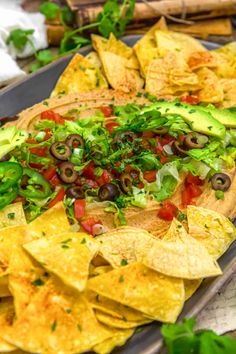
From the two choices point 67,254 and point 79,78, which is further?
point 79,78

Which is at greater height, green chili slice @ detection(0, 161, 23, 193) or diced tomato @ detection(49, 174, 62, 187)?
green chili slice @ detection(0, 161, 23, 193)

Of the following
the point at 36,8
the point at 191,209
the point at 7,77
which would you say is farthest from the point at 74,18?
the point at 191,209

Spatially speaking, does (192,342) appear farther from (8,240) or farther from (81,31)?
(81,31)

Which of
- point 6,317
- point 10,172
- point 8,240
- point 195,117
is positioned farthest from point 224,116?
point 6,317

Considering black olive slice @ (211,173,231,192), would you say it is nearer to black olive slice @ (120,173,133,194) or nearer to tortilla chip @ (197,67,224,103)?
black olive slice @ (120,173,133,194)

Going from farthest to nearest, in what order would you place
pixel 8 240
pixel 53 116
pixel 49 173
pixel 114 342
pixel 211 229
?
pixel 53 116, pixel 49 173, pixel 211 229, pixel 8 240, pixel 114 342

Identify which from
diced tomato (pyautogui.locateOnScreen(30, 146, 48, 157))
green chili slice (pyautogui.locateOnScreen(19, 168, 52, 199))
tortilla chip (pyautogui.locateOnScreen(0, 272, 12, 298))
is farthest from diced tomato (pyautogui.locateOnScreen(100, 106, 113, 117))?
tortilla chip (pyautogui.locateOnScreen(0, 272, 12, 298))

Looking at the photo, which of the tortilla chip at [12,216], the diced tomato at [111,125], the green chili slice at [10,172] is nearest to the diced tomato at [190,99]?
the diced tomato at [111,125]

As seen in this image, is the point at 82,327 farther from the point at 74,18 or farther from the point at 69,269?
the point at 74,18
